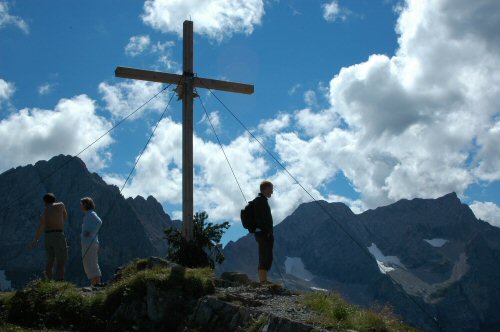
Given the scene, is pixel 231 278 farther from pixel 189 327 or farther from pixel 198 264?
pixel 189 327

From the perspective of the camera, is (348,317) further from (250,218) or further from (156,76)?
(156,76)

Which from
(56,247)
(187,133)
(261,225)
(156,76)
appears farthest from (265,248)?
(156,76)

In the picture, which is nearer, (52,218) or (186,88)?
(52,218)

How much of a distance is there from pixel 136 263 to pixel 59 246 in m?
2.10

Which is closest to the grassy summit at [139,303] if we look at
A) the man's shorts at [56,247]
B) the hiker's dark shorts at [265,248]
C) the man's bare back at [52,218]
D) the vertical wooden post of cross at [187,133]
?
the hiker's dark shorts at [265,248]

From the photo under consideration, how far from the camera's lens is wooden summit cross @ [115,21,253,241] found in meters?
15.5

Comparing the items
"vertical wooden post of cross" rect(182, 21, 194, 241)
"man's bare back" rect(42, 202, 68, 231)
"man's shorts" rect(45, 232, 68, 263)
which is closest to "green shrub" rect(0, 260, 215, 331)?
"man's shorts" rect(45, 232, 68, 263)

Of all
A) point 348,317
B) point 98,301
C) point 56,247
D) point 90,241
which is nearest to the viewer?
point 348,317

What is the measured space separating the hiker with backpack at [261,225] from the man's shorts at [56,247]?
4.55m

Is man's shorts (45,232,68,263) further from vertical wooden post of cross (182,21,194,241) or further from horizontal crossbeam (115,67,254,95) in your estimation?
horizontal crossbeam (115,67,254,95)

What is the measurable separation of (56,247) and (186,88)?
17.9 ft

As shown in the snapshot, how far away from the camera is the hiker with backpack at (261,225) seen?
45.6 feet

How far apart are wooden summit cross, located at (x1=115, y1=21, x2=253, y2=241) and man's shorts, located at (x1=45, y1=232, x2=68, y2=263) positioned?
3070 mm

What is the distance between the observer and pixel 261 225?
45.6 feet
